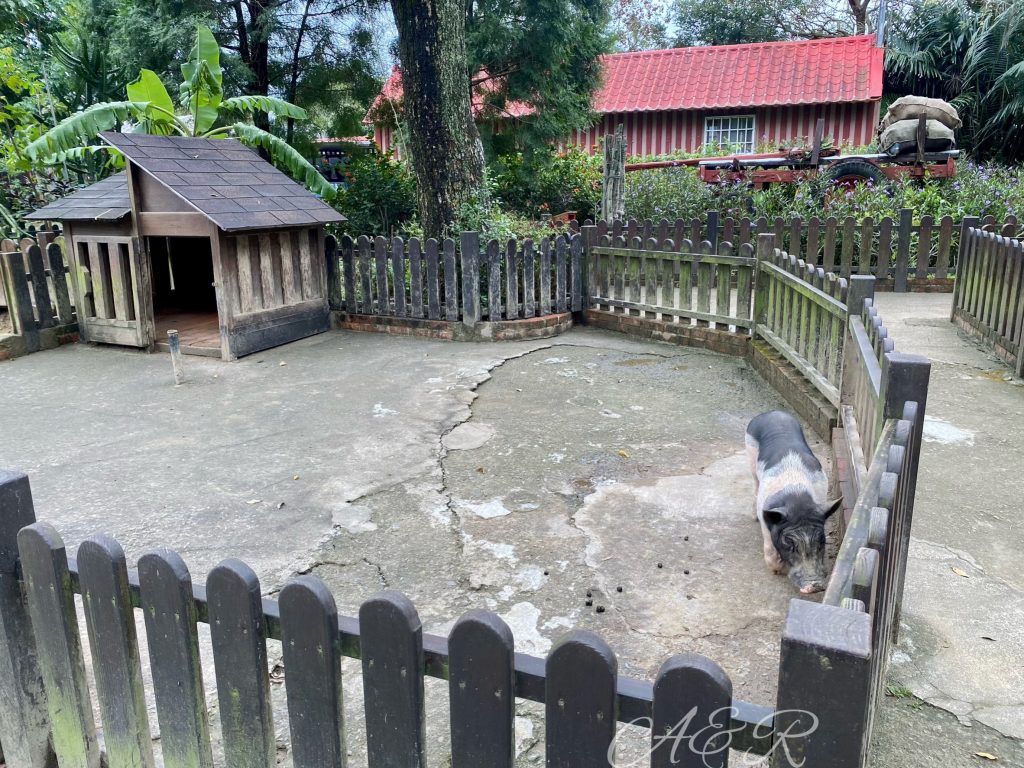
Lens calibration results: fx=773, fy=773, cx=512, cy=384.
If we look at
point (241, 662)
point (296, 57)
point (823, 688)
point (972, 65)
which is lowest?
point (241, 662)

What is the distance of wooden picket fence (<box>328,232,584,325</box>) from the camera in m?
9.03

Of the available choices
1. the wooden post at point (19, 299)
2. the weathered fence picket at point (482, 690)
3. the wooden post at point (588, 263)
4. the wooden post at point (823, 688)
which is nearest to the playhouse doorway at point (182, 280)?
the wooden post at point (19, 299)

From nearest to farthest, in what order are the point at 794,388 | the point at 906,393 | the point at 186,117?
the point at 906,393 → the point at 794,388 → the point at 186,117

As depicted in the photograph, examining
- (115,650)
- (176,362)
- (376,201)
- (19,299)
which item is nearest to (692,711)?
(115,650)

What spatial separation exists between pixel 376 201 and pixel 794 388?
7475mm

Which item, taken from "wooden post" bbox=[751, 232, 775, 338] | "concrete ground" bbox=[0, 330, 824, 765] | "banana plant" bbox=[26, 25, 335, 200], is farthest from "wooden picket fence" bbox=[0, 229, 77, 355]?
"wooden post" bbox=[751, 232, 775, 338]

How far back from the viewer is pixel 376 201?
11648mm

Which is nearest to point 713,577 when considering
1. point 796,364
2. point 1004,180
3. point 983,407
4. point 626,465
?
point 626,465

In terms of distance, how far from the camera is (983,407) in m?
6.14

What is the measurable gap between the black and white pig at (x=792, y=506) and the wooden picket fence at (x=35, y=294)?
8.31 metres

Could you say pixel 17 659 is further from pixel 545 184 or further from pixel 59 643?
pixel 545 184

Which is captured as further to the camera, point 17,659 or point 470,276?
point 470,276

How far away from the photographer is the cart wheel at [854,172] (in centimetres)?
1440

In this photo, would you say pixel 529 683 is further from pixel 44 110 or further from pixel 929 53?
pixel 929 53
